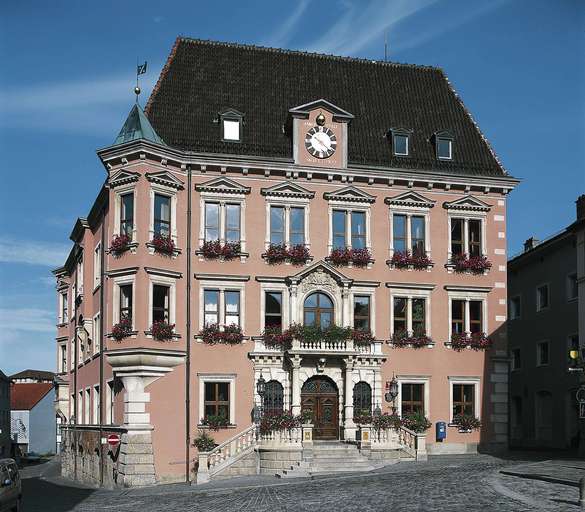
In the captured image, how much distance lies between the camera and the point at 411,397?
43750 mm

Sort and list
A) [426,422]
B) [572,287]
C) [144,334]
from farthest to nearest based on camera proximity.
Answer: [572,287]
[426,422]
[144,334]

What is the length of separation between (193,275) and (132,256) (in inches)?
111

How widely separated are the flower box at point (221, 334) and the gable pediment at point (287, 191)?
19.5 ft

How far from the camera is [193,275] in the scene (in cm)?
4209

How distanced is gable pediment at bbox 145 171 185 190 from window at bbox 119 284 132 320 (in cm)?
448

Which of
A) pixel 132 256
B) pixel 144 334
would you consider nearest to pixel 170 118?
pixel 132 256

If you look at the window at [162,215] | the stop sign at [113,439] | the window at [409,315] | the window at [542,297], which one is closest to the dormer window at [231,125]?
the window at [162,215]

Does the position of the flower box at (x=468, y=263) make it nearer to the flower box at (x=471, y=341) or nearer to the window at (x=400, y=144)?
the flower box at (x=471, y=341)

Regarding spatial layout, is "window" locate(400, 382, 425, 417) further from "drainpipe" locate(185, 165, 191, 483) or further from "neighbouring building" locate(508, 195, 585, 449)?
"drainpipe" locate(185, 165, 191, 483)

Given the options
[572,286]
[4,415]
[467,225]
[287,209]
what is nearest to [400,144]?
[467,225]

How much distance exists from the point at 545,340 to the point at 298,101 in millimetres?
19170

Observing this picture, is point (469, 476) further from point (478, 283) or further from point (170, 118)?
point (170, 118)

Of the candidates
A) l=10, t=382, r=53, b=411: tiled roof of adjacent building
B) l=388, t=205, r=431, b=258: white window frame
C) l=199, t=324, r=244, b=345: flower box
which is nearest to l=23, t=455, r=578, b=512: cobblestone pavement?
l=199, t=324, r=244, b=345: flower box

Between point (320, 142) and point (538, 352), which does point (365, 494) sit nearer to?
point (320, 142)
